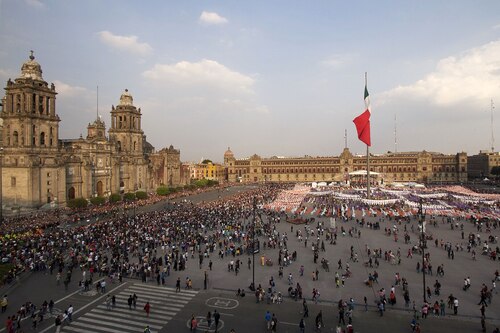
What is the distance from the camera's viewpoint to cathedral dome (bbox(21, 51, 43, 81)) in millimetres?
54875

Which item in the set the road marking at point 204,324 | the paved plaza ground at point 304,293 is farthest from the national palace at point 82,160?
the road marking at point 204,324

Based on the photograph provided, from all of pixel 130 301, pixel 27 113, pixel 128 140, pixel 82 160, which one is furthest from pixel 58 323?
pixel 128 140

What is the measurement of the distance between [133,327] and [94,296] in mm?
5413

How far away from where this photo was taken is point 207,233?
3728 centimetres

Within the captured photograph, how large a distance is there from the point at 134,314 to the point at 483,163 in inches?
6324

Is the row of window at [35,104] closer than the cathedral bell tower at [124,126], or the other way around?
the row of window at [35,104]

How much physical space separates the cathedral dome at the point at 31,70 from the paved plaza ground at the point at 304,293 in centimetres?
4205

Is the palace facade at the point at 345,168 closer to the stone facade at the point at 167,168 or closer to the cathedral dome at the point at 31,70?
the stone facade at the point at 167,168

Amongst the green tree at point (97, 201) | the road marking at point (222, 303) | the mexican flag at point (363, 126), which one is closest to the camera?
the road marking at point (222, 303)

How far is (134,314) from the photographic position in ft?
59.2

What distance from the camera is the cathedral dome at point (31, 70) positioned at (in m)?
54.9

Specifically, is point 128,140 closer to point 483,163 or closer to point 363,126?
point 363,126

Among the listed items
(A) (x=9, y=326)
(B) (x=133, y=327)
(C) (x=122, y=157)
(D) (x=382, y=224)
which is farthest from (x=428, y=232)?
(C) (x=122, y=157)

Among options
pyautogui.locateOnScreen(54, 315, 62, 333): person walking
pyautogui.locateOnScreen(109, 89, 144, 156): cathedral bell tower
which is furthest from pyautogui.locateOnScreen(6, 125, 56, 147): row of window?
pyautogui.locateOnScreen(54, 315, 62, 333): person walking
